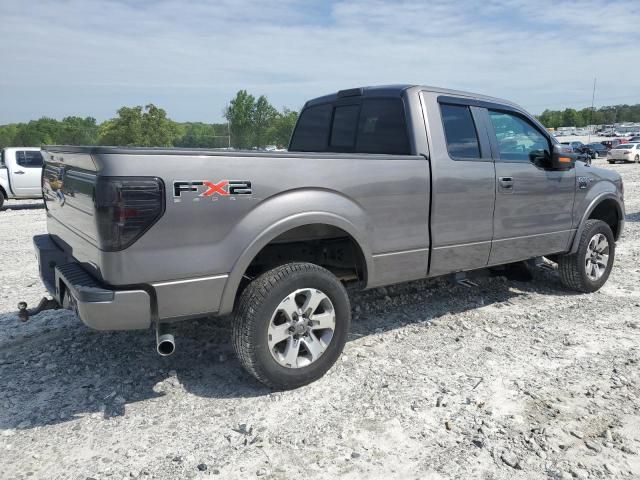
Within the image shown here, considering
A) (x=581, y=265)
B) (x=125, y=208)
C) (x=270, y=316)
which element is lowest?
(x=581, y=265)

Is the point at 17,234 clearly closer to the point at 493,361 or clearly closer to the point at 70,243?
the point at 70,243

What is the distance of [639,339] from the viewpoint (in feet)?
14.3

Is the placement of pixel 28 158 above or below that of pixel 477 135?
below

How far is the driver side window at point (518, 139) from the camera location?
468cm

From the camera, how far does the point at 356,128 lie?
4.61 m

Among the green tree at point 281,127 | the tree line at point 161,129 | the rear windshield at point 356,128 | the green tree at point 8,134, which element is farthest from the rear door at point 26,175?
the green tree at point 8,134

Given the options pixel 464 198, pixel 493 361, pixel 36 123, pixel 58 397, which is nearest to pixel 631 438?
pixel 493 361

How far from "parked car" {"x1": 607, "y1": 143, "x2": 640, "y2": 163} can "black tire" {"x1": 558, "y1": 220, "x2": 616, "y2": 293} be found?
33.6 meters

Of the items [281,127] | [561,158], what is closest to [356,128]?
[561,158]

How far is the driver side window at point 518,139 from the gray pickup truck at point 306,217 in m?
0.02

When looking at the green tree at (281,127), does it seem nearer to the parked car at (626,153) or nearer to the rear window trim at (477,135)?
the parked car at (626,153)

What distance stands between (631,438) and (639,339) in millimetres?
1705

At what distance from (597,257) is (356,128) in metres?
3.14

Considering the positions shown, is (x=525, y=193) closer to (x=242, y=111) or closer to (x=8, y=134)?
(x=242, y=111)
